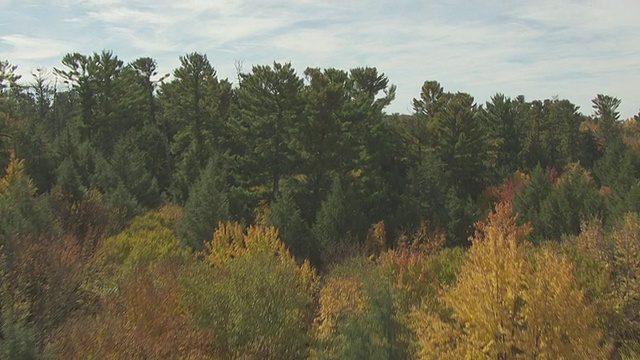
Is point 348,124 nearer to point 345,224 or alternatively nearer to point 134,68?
point 345,224

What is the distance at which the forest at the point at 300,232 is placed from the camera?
1375 centimetres

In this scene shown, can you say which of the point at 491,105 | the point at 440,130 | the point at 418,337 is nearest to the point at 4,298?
the point at 418,337

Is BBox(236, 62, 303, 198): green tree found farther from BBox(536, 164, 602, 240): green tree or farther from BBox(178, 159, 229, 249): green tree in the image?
BBox(536, 164, 602, 240): green tree

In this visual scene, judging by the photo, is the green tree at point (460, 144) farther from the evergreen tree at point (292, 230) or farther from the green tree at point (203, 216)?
the green tree at point (203, 216)

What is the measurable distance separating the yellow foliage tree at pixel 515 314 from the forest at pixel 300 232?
0.05 meters

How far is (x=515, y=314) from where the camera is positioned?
1323 cm

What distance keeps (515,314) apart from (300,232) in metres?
17.8

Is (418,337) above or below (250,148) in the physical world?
below

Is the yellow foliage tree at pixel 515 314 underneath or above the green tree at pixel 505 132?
underneath

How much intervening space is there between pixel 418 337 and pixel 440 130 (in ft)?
124

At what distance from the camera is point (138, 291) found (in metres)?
15.7

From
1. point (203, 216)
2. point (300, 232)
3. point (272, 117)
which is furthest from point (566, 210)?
point (203, 216)

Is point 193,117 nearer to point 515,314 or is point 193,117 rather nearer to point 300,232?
point 300,232

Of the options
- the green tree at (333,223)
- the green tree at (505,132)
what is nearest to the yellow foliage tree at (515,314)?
the green tree at (333,223)
